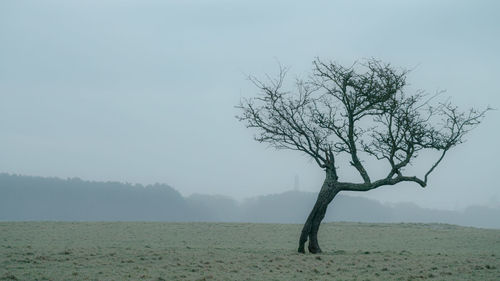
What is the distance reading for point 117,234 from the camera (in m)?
41.2

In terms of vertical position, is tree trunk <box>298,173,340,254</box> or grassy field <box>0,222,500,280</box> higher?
tree trunk <box>298,173,340,254</box>

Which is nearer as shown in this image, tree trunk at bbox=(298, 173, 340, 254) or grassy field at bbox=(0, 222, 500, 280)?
grassy field at bbox=(0, 222, 500, 280)

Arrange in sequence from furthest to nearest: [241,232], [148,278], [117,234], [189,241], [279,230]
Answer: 1. [279,230]
2. [241,232]
3. [117,234]
4. [189,241]
5. [148,278]

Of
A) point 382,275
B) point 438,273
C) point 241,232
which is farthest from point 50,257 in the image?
point 241,232

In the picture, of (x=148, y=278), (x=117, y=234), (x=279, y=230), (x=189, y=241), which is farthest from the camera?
(x=279, y=230)

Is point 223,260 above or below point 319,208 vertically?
below

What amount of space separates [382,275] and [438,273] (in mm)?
2195

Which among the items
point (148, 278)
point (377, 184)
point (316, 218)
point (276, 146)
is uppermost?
point (276, 146)

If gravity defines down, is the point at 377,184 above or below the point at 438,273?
above

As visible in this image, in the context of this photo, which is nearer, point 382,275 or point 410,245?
point 382,275

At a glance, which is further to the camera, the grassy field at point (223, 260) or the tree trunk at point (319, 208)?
the tree trunk at point (319, 208)

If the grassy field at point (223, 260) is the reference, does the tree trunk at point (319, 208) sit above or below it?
above

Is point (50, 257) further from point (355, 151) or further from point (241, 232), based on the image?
point (241, 232)

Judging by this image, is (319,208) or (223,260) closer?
(223,260)
